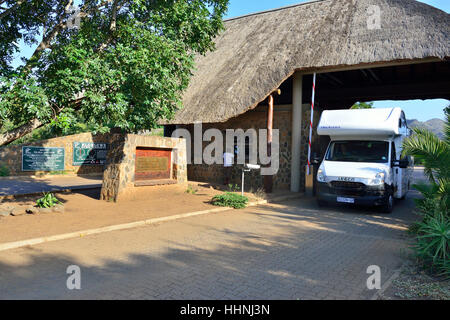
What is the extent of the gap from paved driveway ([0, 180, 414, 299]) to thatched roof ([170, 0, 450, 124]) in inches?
249

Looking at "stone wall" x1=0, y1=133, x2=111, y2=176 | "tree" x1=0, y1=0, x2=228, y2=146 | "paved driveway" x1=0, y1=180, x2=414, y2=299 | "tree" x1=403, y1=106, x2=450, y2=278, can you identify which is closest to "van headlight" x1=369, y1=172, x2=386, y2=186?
"paved driveway" x1=0, y1=180, x2=414, y2=299

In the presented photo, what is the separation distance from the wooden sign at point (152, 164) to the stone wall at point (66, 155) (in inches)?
299

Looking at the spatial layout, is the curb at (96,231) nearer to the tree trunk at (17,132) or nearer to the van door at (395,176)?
the tree trunk at (17,132)

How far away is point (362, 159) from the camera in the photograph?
1051 centimetres

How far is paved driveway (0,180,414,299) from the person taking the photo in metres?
4.25

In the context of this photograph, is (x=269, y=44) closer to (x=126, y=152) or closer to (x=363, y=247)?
(x=126, y=152)

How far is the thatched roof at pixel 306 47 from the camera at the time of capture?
38.4ft

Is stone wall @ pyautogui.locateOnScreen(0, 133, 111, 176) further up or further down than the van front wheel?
further up

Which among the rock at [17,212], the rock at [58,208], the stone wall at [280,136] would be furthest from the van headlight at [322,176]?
the rock at [17,212]

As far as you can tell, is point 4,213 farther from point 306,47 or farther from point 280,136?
point 306,47

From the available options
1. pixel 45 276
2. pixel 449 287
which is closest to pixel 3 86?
pixel 45 276

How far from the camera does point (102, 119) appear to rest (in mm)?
7613

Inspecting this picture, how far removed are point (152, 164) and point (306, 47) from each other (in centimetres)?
771

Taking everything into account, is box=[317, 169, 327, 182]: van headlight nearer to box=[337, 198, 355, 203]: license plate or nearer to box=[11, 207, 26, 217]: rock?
box=[337, 198, 355, 203]: license plate
